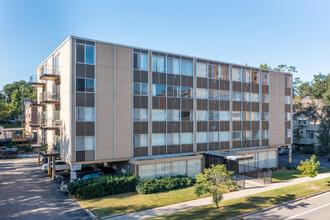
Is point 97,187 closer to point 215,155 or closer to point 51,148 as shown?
point 51,148

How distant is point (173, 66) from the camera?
95.8 feet

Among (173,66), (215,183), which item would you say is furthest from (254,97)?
(215,183)

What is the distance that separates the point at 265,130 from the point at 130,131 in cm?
2272

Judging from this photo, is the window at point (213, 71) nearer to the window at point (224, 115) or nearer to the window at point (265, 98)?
the window at point (224, 115)

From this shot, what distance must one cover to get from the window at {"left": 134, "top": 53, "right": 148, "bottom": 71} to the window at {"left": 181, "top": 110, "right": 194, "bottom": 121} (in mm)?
7314

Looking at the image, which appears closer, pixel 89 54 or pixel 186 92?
pixel 89 54

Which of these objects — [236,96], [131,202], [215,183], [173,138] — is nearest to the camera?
[215,183]

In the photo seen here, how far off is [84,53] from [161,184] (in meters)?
15.4

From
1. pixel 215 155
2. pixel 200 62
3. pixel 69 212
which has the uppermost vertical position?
pixel 200 62

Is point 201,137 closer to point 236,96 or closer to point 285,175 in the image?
point 236,96

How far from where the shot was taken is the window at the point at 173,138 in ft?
94.0

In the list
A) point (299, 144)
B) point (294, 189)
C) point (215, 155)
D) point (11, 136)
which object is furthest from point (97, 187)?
point (299, 144)

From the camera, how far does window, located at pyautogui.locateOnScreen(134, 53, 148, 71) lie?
1050 inches

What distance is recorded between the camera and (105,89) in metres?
24.9
